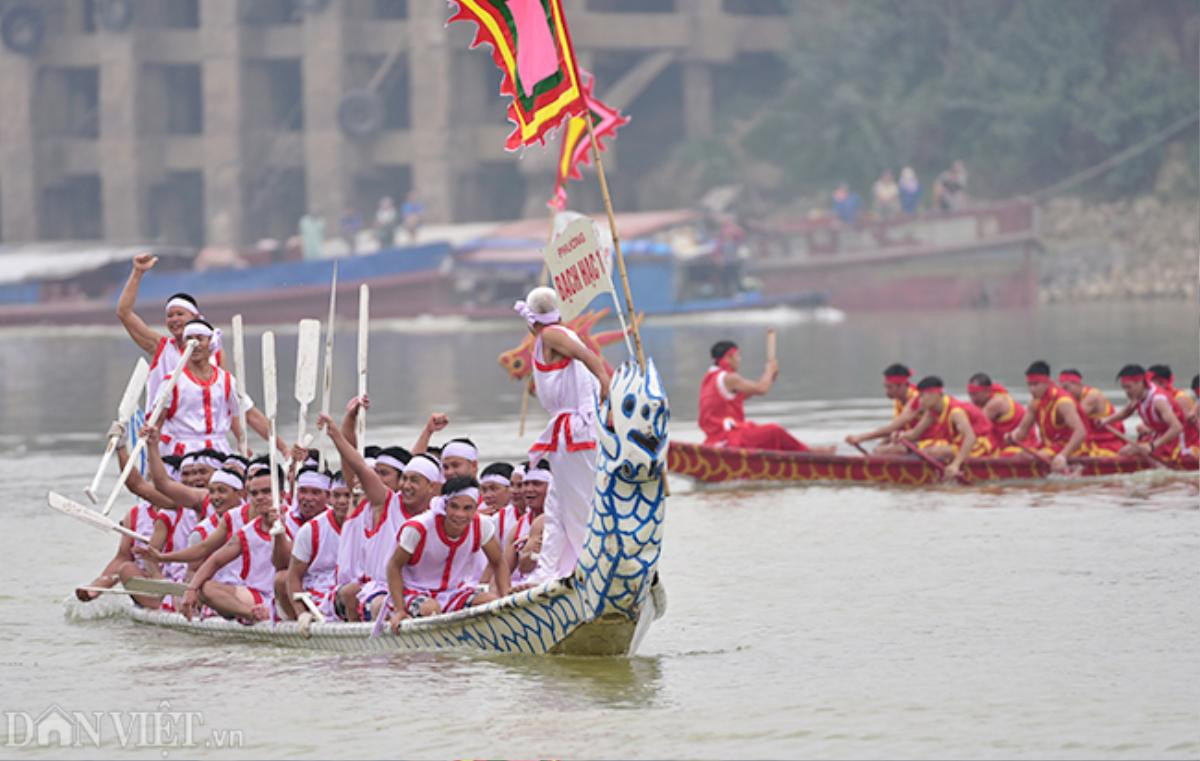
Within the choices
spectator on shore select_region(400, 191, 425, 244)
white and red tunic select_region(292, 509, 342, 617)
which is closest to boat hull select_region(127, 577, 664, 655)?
white and red tunic select_region(292, 509, 342, 617)

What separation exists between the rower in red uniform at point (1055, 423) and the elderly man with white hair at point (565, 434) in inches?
314

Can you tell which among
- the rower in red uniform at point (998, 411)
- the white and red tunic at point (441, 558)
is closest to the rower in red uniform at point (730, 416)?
the rower in red uniform at point (998, 411)

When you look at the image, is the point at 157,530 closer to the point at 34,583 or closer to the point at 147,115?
the point at 34,583

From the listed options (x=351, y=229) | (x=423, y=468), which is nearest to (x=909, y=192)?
(x=351, y=229)

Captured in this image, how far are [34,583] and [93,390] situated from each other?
2040cm

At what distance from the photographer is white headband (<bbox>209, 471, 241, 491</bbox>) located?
534 inches

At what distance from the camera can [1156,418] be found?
1973 cm

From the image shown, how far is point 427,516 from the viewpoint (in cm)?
1220

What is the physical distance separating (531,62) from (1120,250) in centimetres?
4247

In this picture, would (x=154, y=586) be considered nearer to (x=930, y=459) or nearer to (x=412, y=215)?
(x=930, y=459)

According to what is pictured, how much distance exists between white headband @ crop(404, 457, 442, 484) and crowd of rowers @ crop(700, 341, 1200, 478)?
7359 mm

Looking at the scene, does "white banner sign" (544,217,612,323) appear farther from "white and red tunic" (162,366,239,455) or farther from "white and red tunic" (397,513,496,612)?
"white and red tunic" (162,366,239,455)

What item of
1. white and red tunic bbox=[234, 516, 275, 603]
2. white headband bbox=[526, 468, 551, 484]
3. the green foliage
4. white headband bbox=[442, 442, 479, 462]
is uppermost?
the green foliage

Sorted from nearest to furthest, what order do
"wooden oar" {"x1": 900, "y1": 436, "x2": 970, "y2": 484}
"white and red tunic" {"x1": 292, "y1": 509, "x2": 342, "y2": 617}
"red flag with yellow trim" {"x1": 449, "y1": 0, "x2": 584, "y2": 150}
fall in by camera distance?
1. "white and red tunic" {"x1": 292, "y1": 509, "x2": 342, "y2": 617}
2. "red flag with yellow trim" {"x1": 449, "y1": 0, "x2": 584, "y2": 150}
3. "wooden oar" {"x1": 900, "y1": 436, "x2": 970, "y2": 484}
